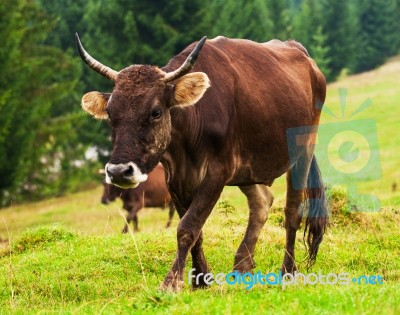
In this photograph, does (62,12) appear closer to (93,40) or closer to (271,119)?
(93,40)

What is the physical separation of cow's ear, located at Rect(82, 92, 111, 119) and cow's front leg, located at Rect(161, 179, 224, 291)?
1248 mm

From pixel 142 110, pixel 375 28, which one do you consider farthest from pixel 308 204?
pixel 375 28

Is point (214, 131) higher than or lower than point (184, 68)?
lower

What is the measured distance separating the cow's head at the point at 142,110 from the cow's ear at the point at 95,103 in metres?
0.16

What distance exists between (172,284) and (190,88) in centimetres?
181

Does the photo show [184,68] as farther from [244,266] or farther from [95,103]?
[244,266]

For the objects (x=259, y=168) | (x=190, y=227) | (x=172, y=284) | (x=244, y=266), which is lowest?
(x=244, y=266)

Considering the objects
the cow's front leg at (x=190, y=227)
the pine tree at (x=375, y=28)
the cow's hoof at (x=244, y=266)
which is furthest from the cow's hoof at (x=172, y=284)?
the pine tree at (x=375, y=28)

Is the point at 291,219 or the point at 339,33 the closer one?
the point at 291,219

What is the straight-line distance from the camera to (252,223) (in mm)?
9031

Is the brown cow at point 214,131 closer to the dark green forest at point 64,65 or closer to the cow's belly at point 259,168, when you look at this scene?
the cow's belly at point 259,168

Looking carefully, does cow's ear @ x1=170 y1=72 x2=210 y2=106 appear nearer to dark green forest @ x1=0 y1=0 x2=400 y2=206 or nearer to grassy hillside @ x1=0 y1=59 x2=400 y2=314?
grassy hillside @ x1=0 y1=59 x2=400 y2=314

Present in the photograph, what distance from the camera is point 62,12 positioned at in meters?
51.1

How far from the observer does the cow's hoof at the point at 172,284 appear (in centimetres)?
653
